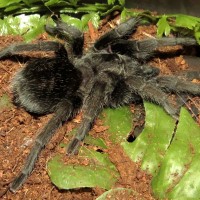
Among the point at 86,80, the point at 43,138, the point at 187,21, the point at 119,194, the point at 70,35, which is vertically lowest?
the point at 119,194

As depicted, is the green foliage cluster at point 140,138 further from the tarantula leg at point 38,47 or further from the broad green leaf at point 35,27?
the tarantula leg at point 38,47

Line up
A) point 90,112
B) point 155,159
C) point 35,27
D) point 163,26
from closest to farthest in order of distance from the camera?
point 155,159 → point 90,112 → point 163,26 → point 35,27

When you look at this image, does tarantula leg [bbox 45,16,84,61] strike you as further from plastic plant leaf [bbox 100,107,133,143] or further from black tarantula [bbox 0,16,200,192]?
plastic plant leaf [bbox 100,107,133,143]

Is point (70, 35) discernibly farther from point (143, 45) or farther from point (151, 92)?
point (151, 92)

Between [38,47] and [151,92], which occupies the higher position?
[38,47]

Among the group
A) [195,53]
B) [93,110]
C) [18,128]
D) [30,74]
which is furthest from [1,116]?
[195,53]

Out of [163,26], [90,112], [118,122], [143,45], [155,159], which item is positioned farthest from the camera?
[163,26]

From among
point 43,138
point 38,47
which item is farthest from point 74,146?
point 38,47
